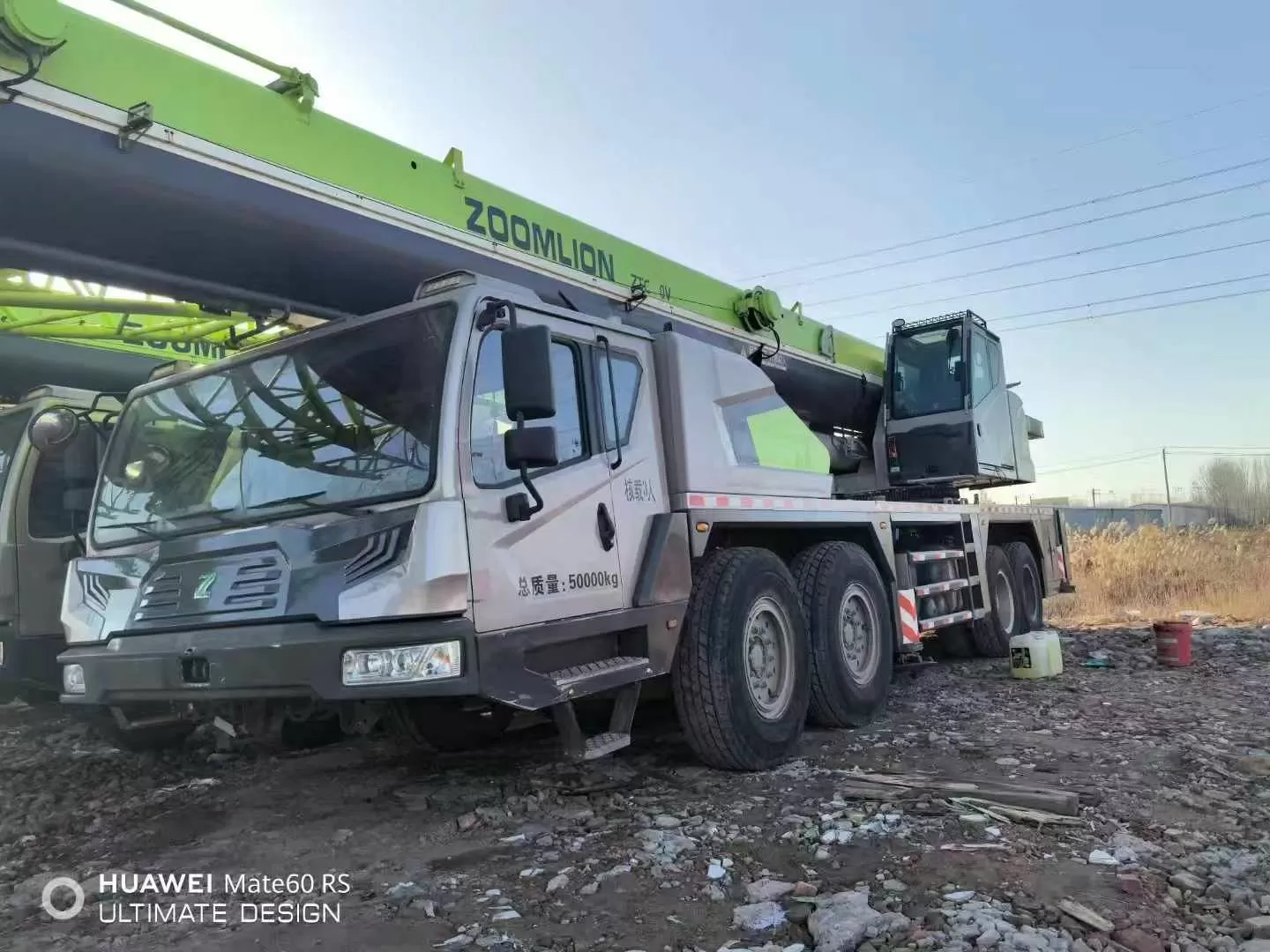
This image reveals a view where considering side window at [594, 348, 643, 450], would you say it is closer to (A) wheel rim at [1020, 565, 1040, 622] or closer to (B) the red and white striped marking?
(B) the red and white striped marking

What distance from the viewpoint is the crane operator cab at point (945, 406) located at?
340 inches

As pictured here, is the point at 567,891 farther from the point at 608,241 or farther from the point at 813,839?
the point at 608,241

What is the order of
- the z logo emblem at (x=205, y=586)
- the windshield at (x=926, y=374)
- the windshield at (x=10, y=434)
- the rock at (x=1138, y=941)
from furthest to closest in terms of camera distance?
the windshield at (x=926, y=374)
the windshield at (x=10, y=434)
the z logo emblem at (x=205, y=586)
the rock at (x=1138, y=941)

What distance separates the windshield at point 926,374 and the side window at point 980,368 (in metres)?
0.12

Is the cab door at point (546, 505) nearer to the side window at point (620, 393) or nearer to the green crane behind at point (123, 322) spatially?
the side window at point (620, 393)

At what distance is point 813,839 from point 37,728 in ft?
20.3

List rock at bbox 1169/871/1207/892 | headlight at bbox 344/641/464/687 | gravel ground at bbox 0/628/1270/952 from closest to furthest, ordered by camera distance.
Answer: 1. gravel ground at bbox 0/628/1270/952
2. rock at bbox 1169/871/1207/892
3. headlight at bbox 344/641/464/687

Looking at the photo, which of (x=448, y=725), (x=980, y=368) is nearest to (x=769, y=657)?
(x=448, y=725)

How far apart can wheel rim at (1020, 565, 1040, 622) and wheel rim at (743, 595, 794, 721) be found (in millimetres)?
5744

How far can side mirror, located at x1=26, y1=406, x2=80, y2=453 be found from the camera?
4.85 m

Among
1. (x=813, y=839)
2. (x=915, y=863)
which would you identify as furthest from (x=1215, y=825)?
(x=813, y=839)

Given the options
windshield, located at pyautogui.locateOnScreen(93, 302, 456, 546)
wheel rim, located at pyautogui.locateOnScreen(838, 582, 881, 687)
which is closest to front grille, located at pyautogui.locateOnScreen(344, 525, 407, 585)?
windshield, located at pyautogui.locateOnScreen(93, 302, 456, 546)

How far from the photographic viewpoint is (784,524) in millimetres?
5512
